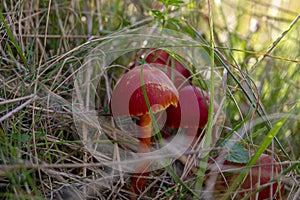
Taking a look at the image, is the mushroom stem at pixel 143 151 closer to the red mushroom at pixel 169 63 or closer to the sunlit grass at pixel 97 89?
the sunlit grass at pixel 97 89

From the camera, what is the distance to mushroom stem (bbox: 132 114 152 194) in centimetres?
114

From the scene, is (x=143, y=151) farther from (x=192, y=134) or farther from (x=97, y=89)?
(x=97, y=89)

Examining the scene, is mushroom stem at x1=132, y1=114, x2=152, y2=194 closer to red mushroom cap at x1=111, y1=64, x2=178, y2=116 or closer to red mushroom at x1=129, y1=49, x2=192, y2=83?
red mushroom cap at x1=111, y1=64, x2=178, y2=116

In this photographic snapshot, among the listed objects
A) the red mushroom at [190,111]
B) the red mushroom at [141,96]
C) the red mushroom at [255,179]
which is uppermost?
the red mushroom at [141,96]

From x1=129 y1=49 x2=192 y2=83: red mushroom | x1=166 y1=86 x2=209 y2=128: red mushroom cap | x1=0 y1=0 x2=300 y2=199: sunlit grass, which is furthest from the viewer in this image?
x1=129 y1=49 x2=192 y2=83: red mushroom

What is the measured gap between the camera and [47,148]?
108cm

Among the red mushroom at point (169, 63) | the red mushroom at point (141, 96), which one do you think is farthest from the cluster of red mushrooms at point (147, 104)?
the red mushroom at point (169, 63)

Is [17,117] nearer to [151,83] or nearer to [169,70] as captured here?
[151,83]

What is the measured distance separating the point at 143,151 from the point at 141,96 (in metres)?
0.22

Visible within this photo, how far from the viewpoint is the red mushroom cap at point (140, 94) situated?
110 centimetres

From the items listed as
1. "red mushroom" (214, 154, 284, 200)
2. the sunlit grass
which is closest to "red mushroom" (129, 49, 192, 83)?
the sunlit grass

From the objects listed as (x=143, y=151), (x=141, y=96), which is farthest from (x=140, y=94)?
(x=143, y=151)

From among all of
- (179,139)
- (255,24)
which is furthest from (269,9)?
(179,139)

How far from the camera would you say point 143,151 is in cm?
121
